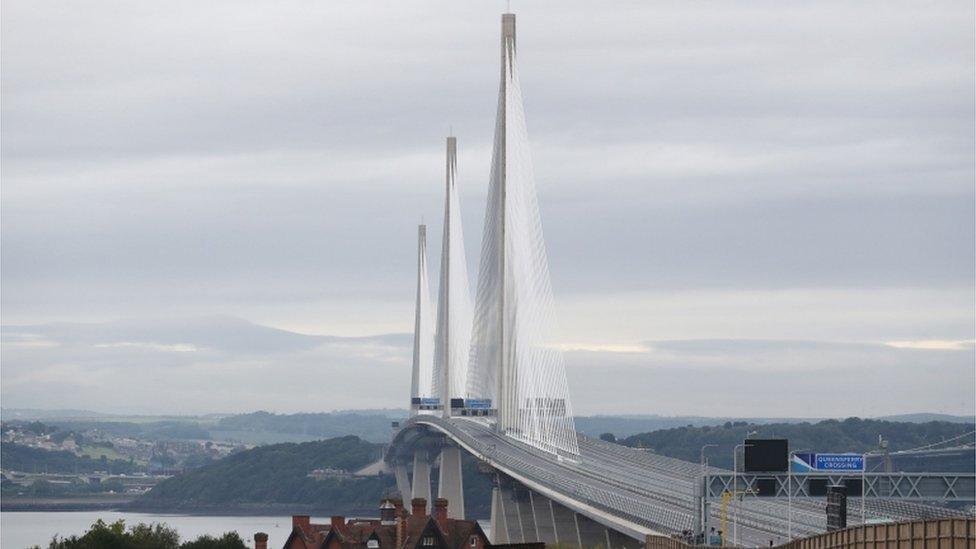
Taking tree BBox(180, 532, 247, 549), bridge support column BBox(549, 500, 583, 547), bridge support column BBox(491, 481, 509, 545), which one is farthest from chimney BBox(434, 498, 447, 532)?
bridge support column BBox(491, 481, 509, 545)

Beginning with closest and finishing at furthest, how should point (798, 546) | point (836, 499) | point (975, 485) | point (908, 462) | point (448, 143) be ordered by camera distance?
point (798, 546), point (836, 499), point (975, 485), point (908, 462), point (448, 143)

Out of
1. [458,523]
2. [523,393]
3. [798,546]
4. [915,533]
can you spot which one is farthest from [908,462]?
[915,533]

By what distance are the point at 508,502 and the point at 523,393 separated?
11.7 meters

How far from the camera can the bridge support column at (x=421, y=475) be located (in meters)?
161

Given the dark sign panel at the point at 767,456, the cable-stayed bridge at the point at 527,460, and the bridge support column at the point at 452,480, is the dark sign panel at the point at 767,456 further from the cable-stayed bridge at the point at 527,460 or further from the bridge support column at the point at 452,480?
the bridge support column at the point at 452,480

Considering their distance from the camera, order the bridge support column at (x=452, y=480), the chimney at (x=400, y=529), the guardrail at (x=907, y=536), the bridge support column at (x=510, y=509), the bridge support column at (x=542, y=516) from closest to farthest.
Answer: the guardrail at (x=907, y=536)
the chimney at (x=400, y=529)
the bridge support column at (x=542, y=516)
the bridge support column at (x=510, y=509)
the bridge support column at (x=452, y=480)

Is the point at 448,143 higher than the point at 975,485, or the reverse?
the point at 448,143

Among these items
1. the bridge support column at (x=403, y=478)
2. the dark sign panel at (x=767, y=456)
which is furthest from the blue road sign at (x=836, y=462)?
the bridge support column at (x=403, y=478)

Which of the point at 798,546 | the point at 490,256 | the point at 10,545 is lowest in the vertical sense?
the point at 10,545

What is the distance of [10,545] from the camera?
14900 centimetres

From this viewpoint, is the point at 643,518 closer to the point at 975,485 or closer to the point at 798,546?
the point at 975,485

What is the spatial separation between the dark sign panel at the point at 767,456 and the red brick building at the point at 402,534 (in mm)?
9922

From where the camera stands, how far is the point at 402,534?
7225 cm

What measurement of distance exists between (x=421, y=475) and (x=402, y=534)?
9135 centimetres
